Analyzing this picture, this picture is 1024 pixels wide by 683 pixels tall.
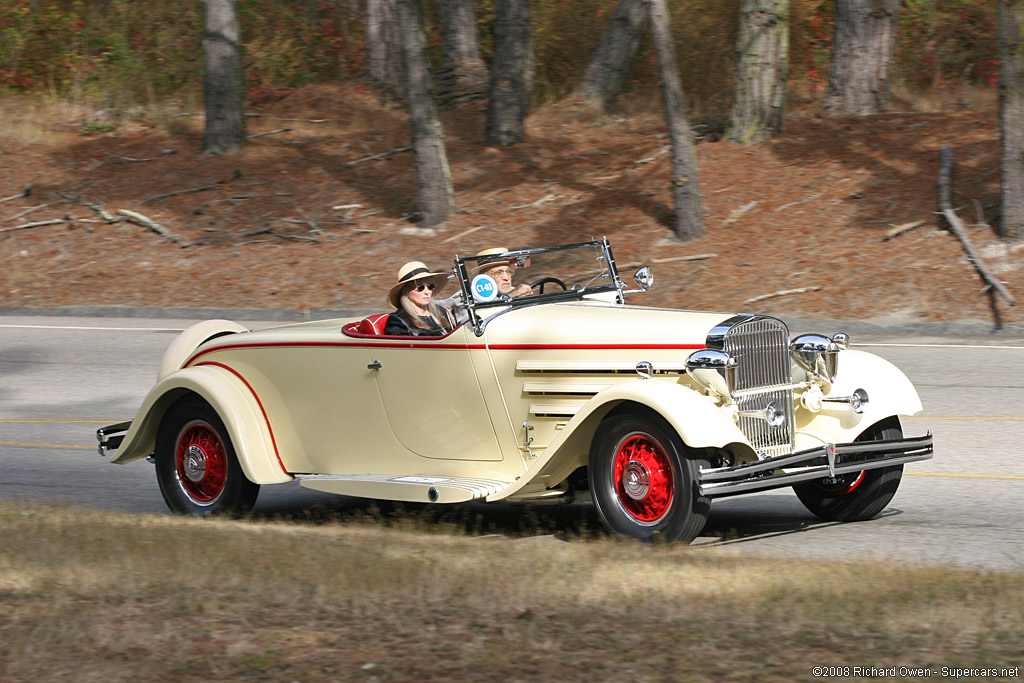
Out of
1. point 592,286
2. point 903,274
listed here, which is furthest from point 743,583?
point 903,274

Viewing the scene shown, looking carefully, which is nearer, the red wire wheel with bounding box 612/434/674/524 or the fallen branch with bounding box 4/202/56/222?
the red wire wheel with bounding box 612/434/674/524

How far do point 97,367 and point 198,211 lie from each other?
28.4ft

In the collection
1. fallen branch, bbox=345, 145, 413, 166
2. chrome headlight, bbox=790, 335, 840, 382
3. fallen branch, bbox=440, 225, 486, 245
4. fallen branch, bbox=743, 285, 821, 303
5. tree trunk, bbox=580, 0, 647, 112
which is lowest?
fallen branch, bbox=743, 285, 821, 303

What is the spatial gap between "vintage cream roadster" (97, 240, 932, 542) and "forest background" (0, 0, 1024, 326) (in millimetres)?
8899

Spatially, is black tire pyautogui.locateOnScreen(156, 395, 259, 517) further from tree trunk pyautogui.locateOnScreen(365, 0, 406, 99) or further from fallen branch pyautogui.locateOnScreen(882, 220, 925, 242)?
tree trunk pyautogui.locateOnScreen(365, 0, 406, 99)

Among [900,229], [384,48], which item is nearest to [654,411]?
[900,229]

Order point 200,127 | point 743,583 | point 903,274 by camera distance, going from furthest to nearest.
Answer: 1. point 200,127
2. point 903,274
3. point 743,583

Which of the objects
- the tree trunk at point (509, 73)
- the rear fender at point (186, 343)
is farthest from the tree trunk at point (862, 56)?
the rear fender at point (186, 343)

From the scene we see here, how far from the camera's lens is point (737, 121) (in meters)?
21.5

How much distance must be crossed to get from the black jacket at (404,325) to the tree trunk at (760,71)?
14.3 meters

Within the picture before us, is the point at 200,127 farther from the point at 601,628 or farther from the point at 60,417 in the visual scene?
the point at 601,628

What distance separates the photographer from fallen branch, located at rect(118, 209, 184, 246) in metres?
21.7

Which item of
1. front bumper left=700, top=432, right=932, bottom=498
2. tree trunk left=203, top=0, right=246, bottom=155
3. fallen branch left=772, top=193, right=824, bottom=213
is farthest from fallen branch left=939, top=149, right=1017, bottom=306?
tree trunk left=203, top=0, right=246, bottom=155

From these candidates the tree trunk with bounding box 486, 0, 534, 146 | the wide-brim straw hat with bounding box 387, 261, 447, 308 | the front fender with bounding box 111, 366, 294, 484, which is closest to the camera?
the wide-brim straw hat with bounding box 387, 261, 447, 308
